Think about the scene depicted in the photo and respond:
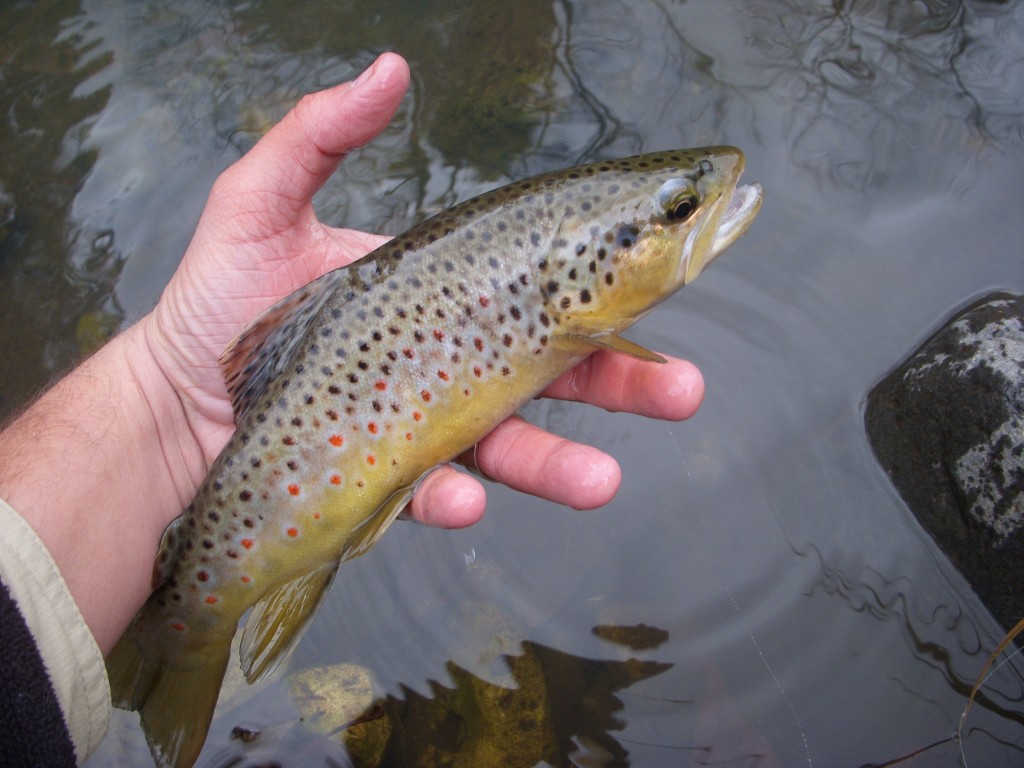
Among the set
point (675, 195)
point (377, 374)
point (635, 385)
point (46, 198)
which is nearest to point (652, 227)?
point (675, 195)

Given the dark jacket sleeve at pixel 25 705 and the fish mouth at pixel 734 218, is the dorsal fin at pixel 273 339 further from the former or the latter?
the fish mouth at pixel 734 218

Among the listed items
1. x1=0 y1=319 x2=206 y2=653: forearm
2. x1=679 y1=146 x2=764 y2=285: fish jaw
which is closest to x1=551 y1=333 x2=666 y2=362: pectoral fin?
x1=679 y1=146 x2=764 y2=285: fish jaw

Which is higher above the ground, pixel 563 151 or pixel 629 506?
pixel 563 151

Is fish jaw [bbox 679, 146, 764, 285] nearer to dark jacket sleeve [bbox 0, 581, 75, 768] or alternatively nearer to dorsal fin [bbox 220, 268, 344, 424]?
dorsal fin [bbox 220, 268, 344, 424]

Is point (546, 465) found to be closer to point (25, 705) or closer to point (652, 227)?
point (652, 227)

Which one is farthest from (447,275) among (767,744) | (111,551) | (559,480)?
(767,744)

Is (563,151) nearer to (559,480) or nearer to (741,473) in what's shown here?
(741,473)

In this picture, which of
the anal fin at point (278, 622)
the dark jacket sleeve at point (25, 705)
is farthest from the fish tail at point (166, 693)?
the dark jacket sleeve at point (25, 705)
